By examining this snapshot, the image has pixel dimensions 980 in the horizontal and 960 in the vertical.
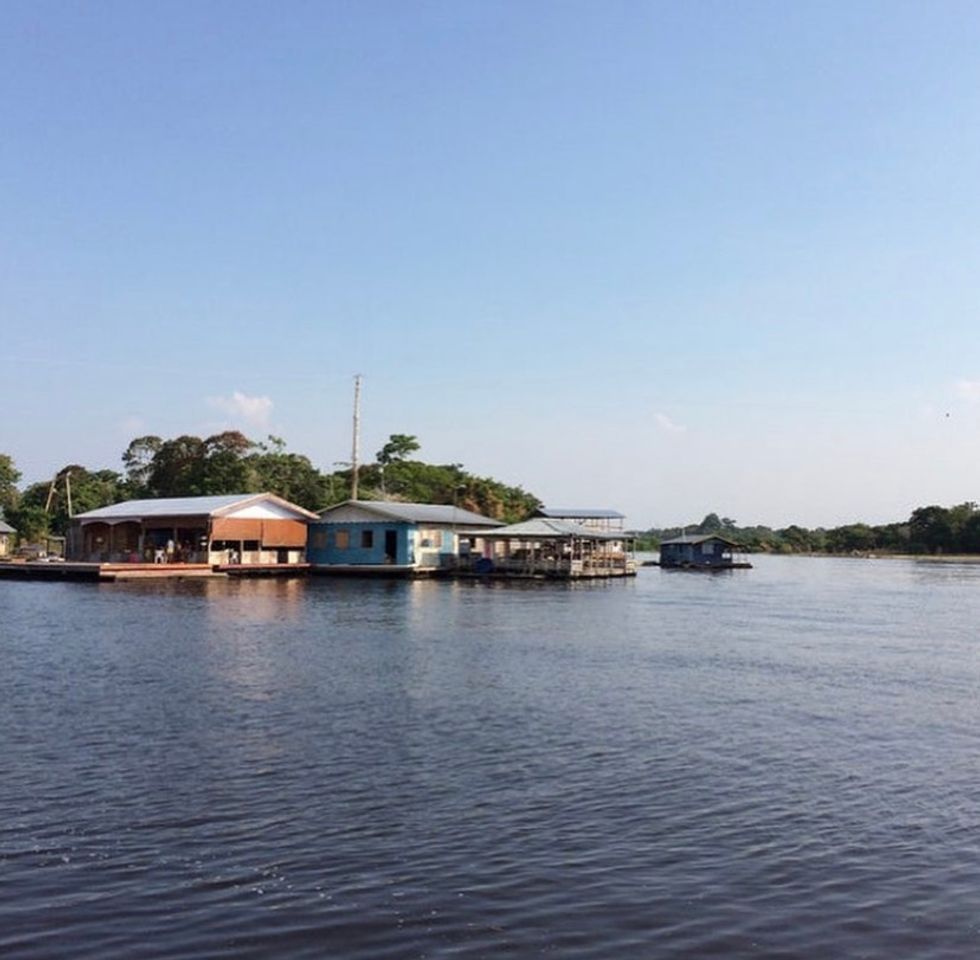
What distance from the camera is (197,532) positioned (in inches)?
2616

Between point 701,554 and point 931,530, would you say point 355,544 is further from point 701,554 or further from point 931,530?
point 931,530

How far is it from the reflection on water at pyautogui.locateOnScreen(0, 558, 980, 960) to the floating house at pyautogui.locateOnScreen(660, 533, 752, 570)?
6757 cm

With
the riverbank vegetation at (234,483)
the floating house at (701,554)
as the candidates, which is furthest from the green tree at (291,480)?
the floating house at (701,554)

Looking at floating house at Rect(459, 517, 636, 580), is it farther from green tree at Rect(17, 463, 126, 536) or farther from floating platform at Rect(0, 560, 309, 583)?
green tree at Rect(17, 463, 126, 536)

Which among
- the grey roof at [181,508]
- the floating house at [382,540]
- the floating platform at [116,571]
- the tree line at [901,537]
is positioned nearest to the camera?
the floating platform at [116,571]

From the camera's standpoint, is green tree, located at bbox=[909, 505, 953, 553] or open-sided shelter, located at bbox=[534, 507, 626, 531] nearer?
open-sided shelter, located at bbox=[534, 507, 626, 531]

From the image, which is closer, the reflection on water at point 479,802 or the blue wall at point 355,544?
the reflection on water at point 479,802

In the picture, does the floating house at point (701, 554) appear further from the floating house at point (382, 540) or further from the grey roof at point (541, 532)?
the floating house at point (382, 540)

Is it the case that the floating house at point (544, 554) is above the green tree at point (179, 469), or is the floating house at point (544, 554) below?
below

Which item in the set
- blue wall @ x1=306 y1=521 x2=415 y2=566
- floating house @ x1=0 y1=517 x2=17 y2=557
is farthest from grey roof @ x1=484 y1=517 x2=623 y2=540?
floating house @ x1=0 y1=517 x2=17 y2=557

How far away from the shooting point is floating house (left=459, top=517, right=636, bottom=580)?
66.6m

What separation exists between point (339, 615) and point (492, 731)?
22.7 metres

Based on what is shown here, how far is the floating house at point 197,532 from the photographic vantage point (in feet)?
208

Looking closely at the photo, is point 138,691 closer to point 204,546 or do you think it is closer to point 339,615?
point 339,615
